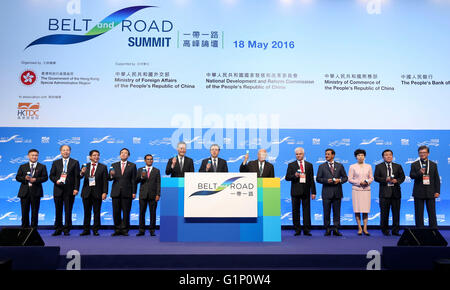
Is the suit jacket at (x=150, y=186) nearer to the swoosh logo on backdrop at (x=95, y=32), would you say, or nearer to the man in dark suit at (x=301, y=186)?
the man in dark suit at (x=301, y=186)

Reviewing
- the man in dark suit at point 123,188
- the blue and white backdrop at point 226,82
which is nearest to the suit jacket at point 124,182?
the man in dark suit at point 123,188

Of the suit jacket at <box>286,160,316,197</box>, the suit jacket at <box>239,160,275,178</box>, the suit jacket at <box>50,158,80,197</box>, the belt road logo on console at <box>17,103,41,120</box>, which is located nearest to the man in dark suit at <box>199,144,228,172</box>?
the suit jacket at <box>239,160,275,178</box>

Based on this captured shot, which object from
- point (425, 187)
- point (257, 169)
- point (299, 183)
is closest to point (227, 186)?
point (257, 169)

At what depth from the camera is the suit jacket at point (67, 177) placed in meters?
6.29

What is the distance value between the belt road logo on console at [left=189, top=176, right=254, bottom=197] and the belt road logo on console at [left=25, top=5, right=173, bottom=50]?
3467 millimetres

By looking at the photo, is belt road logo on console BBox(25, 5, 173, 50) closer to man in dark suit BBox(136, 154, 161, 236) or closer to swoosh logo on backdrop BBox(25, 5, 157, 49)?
swoosh logo on backdrop BBox(25, 5, 157, 49)

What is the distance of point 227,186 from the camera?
16.9ft

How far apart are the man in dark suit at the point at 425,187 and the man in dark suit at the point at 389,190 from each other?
10.7 inches

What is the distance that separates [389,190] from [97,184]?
4.89 meters

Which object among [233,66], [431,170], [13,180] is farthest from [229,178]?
[13,180]

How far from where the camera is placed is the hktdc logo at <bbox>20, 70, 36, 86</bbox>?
725cm

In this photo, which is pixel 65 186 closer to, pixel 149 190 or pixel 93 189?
pixel 93 189

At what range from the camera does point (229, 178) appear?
16.9 ft

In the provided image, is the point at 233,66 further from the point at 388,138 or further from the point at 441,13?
the point at 441,13
